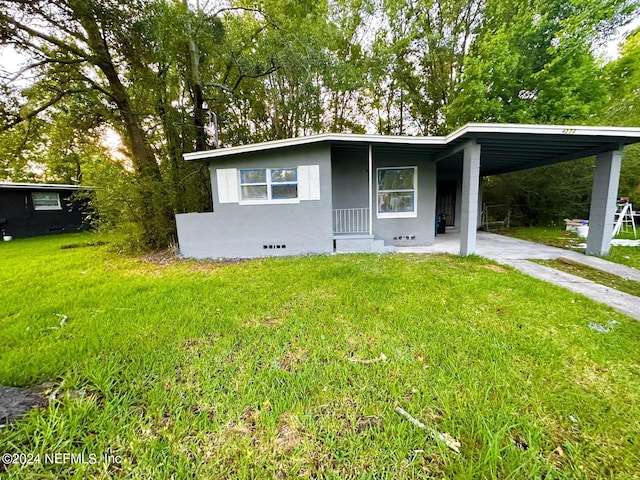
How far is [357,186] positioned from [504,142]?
3.57m

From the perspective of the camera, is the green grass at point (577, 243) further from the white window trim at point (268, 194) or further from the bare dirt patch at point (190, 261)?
the bare dirt patch at point (190, 261)

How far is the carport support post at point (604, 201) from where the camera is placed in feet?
16.6

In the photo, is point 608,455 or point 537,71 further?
point 537,71

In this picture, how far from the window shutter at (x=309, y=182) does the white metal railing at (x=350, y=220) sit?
1.29 metres

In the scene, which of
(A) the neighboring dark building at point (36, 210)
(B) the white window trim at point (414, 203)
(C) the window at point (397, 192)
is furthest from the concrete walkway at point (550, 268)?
(A) the neighboring dark building at point (36, 210)

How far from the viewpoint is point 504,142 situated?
535 centimetres

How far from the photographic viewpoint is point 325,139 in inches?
224

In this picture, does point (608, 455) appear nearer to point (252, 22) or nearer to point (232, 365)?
point (232, 365)

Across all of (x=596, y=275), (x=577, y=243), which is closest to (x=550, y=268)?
(x=596, y=275)

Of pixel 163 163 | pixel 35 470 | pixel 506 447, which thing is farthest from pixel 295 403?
pixel 163 163

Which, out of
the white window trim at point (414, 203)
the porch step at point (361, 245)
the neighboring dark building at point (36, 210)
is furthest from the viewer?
the neighboring dark building at point (36, 210)

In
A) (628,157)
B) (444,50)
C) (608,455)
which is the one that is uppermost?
(444,50)

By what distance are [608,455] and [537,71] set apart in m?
14.2

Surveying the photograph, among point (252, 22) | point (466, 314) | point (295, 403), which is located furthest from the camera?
point (252, 22)
